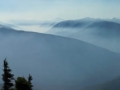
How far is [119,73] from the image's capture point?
18375 centimetres

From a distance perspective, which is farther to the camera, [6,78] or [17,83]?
[6,78]

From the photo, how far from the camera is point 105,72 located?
190250 mm

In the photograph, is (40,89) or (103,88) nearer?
(103,88)

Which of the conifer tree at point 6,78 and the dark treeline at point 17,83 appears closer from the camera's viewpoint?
the dark treeline at point 17,83

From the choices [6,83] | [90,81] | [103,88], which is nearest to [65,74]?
[90,81]

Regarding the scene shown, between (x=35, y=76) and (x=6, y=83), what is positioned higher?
(x=35, y=76)

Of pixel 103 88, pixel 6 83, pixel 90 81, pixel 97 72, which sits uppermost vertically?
pixel 97 72

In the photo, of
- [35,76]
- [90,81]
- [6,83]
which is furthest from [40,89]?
[6,83]

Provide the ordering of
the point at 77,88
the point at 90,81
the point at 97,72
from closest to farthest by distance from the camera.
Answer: the point at 77,88, the point at 90,81, the point at 97,72

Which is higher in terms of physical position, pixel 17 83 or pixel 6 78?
pixel 6 78

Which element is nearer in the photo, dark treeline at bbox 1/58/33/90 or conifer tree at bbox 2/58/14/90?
dark treeline at bbox 1/58/33/90

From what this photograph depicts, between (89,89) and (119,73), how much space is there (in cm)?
4971

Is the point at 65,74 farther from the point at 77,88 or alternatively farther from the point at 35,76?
the point at 77,88

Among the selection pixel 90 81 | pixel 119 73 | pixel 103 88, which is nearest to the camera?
pixel 103 88
